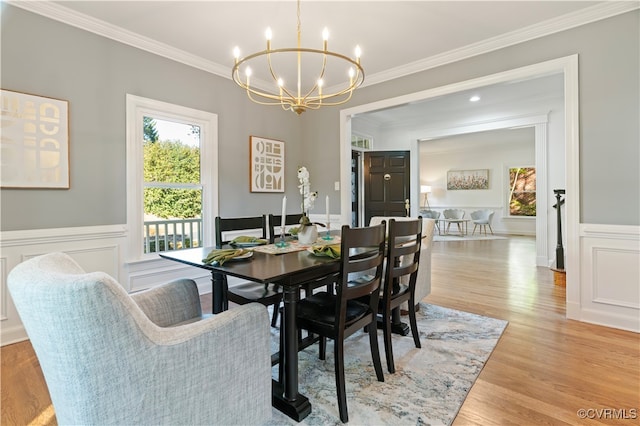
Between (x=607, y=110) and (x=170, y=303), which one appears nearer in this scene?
(x=170, y=303)

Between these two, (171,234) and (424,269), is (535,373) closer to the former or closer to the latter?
(424,269)

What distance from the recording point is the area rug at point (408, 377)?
1.60 metres

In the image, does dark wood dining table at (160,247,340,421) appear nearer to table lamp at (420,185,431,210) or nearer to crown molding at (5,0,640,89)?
crown molding at (5,0,640,89)

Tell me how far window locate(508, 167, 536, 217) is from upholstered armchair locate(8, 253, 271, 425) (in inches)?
406

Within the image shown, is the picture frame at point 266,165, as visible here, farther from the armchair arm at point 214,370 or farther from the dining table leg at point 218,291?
the armchair arm at point 214,370

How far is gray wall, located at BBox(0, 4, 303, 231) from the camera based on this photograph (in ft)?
8.11

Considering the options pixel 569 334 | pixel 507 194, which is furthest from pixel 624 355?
pixel 507 194

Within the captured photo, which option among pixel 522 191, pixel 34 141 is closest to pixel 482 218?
pixel 522 191

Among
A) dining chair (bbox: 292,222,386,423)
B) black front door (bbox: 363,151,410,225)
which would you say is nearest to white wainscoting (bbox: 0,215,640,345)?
dining chair (bbox: 292,222,386,423)

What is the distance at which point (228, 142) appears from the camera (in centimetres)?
391

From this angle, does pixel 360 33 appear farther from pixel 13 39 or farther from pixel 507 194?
pixel 507 194

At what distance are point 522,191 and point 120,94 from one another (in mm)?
10221

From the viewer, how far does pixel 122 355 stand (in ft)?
3.04

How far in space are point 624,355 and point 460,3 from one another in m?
2.94
